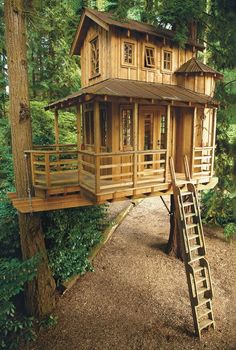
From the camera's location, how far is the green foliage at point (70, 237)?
24.8 ft

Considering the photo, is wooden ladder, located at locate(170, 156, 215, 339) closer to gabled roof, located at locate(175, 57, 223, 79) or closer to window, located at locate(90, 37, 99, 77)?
gabled roof, located at locate(175, 57, 223, 79)

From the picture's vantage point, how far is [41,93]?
15.5 metres

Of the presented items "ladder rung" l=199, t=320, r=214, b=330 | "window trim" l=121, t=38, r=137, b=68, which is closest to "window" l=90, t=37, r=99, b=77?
"window trim" l=121, t=38, r=137, b=68

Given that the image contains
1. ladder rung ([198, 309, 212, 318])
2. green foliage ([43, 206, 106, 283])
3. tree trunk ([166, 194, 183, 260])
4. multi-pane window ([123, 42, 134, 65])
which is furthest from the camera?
tree trunk ([166, 194, 183, 260])

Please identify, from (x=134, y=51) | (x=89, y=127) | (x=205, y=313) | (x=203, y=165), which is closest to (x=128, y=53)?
(x=134, y=51)

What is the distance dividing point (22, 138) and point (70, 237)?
349cm

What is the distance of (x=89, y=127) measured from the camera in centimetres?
929

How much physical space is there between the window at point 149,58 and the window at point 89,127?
2.59 meters

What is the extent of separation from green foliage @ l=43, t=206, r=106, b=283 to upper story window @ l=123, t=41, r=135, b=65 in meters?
5.17

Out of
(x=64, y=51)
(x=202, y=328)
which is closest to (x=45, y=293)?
(x=202, y=328)

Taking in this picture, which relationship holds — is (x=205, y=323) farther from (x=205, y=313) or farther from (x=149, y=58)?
(x=149, y=58)

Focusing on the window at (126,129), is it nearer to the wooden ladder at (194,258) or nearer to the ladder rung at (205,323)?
the wooden ladder at (194,258)

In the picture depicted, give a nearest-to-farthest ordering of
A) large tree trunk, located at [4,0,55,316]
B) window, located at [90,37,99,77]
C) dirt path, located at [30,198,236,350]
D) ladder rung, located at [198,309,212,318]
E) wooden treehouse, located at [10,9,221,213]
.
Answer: large tree trunk, located at [4,0,55,316], dirt path, located at [30,198,236,350], ladder rung, located at [198,309,212,318], wooden treehouse, located at [10,9,221,213], window, located at [90,37,99,77]

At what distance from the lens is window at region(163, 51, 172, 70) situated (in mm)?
8992
